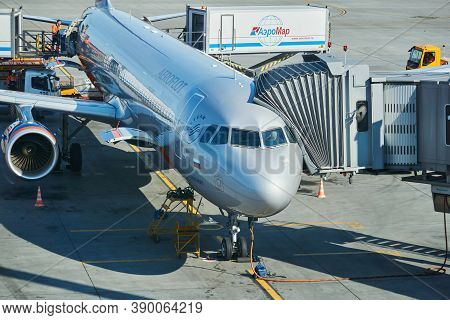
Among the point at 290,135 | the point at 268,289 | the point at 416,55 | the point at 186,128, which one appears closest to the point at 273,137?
the point at 290,135

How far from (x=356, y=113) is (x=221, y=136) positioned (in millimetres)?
3867

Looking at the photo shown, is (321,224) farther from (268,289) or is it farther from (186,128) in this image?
(186,128)

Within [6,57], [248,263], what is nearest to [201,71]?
[248,263]

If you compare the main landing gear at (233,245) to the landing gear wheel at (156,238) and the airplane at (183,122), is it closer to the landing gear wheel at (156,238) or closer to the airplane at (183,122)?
the airplane at (183,122)

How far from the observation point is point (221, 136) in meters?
25.8

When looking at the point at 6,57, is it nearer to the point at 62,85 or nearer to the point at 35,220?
the point at 62,85

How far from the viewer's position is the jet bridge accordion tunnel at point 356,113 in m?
26.2

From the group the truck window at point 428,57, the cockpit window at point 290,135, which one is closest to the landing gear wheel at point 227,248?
the cockpit window at point 290,135

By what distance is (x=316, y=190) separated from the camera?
3712 cm

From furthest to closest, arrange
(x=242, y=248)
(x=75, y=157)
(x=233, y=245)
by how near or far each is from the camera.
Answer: (x=75, y=157) < (x=242, y=248) < (x=233, y=245)

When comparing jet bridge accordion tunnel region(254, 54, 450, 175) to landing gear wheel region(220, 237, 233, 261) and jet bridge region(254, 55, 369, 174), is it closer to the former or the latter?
jet bridge region(254, 55, 369, 174)

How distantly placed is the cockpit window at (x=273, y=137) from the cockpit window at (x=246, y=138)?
0.65ft

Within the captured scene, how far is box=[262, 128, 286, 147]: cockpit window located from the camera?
83.1ft

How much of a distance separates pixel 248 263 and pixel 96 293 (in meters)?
4.87
